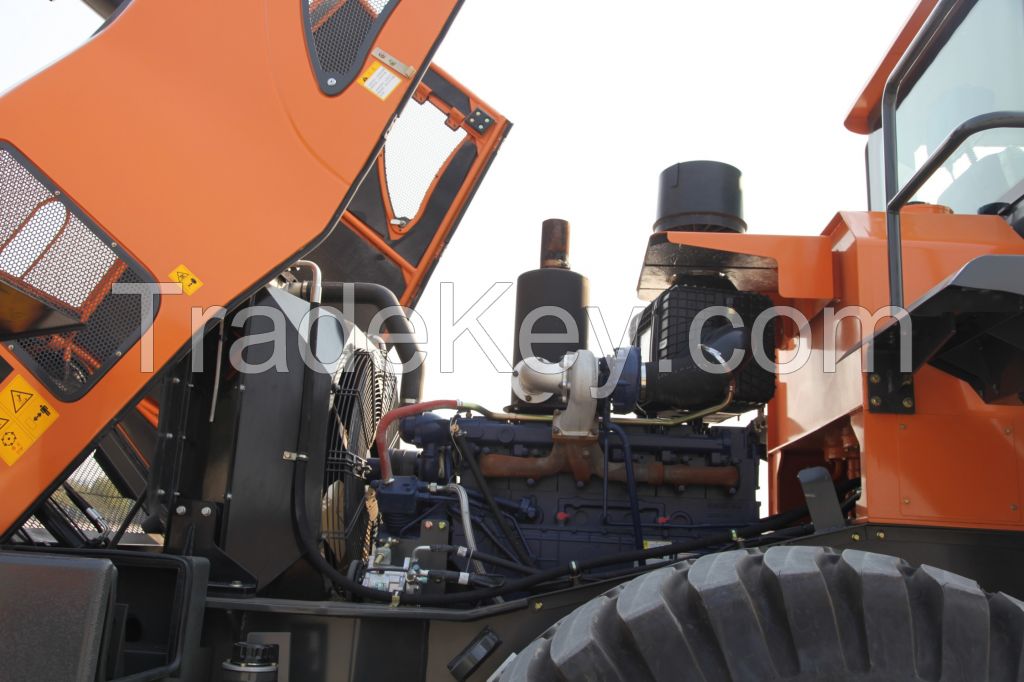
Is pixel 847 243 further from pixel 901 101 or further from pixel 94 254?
pixel 94 254

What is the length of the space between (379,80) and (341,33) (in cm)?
19

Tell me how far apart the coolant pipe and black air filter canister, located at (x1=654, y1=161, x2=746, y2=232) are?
2.46 feet

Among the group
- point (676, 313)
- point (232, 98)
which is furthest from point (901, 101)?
point (232, 98)

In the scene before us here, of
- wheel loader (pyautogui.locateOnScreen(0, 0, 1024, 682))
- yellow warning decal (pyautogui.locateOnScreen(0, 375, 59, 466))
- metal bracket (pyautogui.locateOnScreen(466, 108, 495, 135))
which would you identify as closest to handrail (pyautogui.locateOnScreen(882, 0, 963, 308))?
wheel loader (pyautogui.locateOnScreen(0, 0, 1024, 682))

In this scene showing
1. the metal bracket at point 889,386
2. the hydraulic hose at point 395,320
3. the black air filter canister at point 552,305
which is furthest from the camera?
the hydraulic hose at point 395,320

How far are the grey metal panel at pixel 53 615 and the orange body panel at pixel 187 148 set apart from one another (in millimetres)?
443

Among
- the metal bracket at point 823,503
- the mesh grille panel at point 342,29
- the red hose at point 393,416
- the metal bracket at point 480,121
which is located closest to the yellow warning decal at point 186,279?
the mesh grille panel at point 342,29

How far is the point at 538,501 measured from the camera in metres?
3.22

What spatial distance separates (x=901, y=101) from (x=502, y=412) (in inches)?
73.6

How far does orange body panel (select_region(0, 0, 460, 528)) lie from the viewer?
8.11 ft

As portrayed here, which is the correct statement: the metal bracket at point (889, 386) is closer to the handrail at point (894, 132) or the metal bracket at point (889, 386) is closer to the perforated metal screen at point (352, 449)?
the handrail at point (894, 132)

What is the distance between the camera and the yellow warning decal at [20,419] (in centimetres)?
243

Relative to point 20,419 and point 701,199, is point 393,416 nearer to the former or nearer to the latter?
point 20,419

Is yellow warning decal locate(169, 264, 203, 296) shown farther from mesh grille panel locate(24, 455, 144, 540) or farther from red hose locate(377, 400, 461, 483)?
red hose locate(377, 400, 461, 483)
